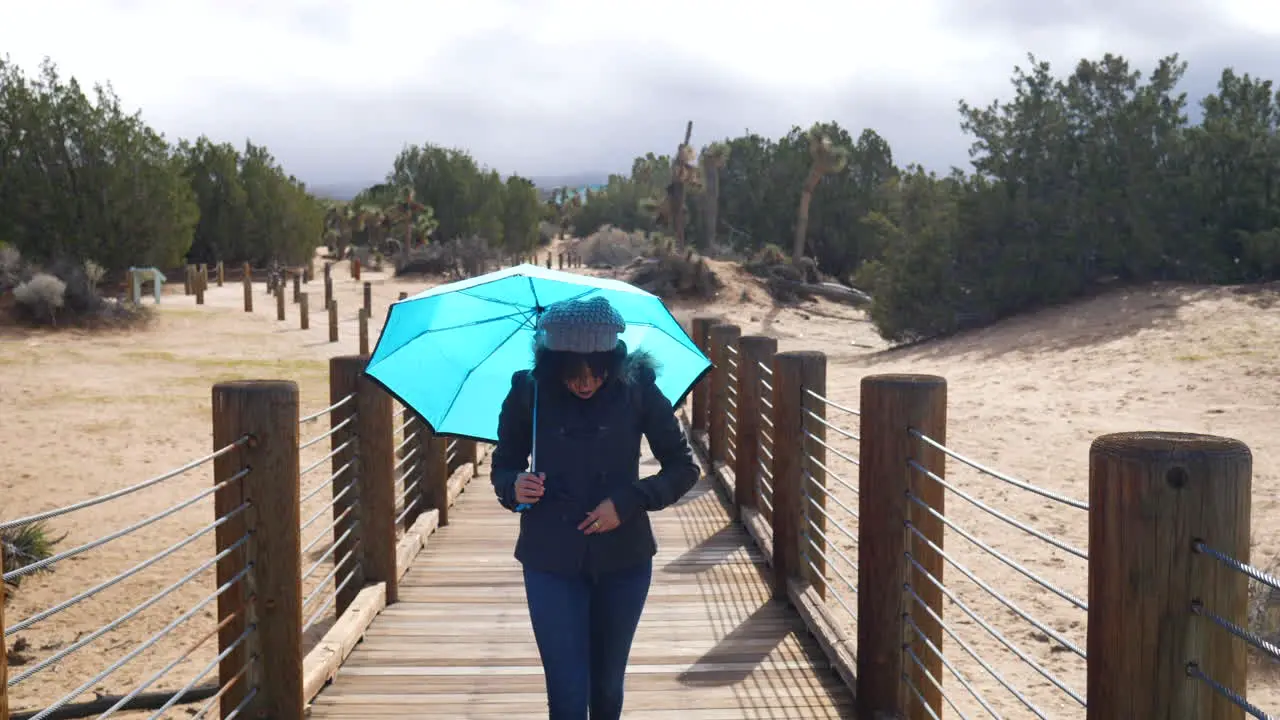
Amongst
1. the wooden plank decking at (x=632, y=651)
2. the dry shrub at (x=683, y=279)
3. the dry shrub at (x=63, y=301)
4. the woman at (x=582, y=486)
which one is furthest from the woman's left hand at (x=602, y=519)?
the dry shrub at (x=683, y=279)

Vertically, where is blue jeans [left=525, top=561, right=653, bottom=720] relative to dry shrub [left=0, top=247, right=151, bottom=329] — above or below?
below

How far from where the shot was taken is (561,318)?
304cm

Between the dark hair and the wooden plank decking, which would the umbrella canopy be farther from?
the dark hair

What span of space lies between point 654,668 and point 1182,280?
19.6m

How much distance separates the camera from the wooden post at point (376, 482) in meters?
5.30

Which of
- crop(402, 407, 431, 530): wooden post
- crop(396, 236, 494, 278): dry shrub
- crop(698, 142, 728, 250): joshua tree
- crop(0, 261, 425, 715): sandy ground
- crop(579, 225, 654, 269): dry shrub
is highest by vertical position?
crop(698, 142, 728, 250): joshua tree

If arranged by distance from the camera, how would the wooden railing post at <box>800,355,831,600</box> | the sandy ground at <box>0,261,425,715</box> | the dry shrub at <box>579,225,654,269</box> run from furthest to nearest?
the dry shrub at <box>579,225,654,269</box> < the sandy ground at <box>0,261,425,715</box> < the wooden railing post at <box>800,355,831,600</box>

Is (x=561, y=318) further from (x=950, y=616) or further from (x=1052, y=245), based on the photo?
(x=1052, y=245)

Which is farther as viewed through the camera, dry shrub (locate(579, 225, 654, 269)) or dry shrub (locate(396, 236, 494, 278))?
dry shrub (locate(579, 225, 654, 269))

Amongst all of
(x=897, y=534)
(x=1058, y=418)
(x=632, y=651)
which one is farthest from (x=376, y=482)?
(x=1058, y=418)

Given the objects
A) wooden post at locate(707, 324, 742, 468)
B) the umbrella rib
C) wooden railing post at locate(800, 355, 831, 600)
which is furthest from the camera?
wooden post at locate(707, 324, 742, 468)

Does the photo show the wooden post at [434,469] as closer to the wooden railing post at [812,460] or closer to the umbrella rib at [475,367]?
the wooden railing post at [812,460]

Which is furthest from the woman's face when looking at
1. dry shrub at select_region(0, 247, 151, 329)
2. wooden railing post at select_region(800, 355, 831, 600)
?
dry shrub at select_region(0, 247, 151, 329)

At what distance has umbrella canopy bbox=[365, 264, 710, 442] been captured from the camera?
4.34 metres
